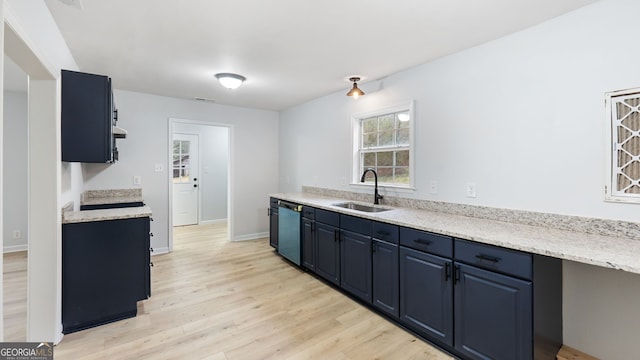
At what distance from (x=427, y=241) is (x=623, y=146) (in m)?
1.28

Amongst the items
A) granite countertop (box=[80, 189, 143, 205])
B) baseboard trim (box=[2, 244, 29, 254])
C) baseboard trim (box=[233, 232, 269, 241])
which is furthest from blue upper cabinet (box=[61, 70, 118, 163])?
baseboard trim (box=[2, 244, 29, 254])

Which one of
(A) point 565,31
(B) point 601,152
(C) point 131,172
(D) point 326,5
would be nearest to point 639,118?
(B) point 601,152

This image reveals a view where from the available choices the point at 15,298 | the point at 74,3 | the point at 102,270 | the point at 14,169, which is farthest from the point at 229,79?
the point at 14,169

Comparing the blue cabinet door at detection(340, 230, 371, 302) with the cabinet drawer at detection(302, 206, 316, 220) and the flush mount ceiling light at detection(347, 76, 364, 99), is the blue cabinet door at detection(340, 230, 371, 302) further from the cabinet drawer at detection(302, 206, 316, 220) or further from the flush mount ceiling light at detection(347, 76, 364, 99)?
the flush mount ceiling light at detection(347, 76, 364, 99)

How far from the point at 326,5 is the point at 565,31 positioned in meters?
1.61

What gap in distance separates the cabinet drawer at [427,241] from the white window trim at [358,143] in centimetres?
82

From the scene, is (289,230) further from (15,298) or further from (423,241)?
(15,298)

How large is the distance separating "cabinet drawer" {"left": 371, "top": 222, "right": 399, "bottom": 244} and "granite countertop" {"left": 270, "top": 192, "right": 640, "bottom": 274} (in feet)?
0.19

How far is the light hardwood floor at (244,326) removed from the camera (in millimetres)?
2117

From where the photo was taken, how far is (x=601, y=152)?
1870 mm

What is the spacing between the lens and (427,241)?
2168 millimetres

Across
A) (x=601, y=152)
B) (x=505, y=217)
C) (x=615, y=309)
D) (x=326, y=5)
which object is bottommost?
(x=615, y=309)

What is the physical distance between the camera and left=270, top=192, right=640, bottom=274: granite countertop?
4.71 feet

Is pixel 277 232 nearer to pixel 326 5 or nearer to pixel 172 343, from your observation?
pixel 172 343
